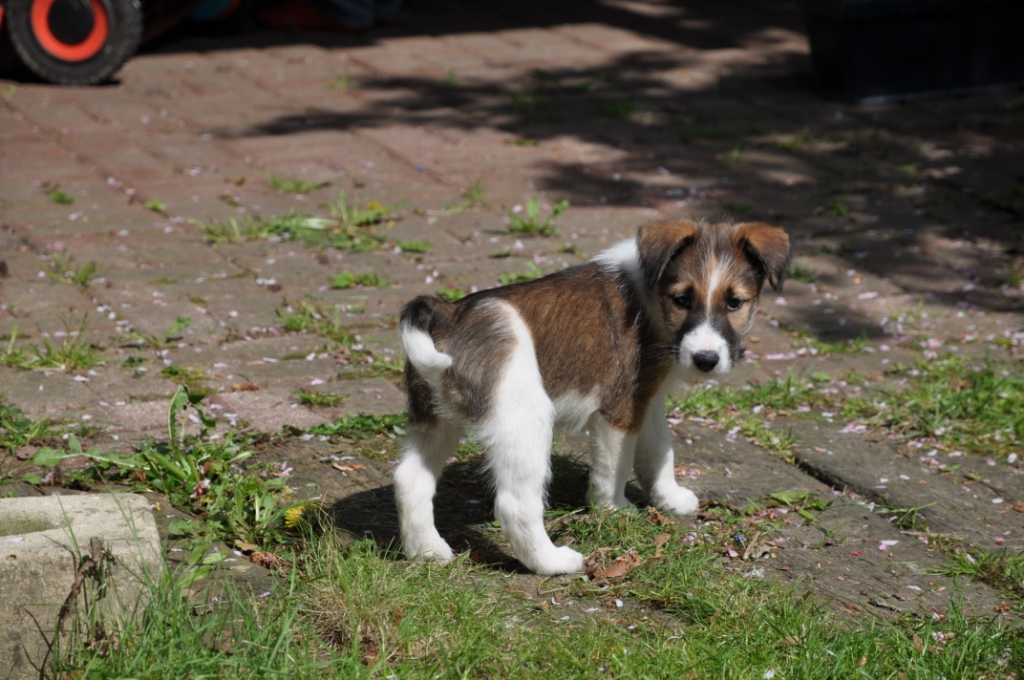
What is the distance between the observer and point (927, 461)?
5.21 m

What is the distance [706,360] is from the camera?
156 inches

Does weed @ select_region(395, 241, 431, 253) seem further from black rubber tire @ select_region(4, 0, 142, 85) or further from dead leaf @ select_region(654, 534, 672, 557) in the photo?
black rubber tire @ select_region(4, 0, 142, 85)

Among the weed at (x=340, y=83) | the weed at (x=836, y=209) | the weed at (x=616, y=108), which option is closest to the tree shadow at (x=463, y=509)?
the weed at (x=836, y=209)

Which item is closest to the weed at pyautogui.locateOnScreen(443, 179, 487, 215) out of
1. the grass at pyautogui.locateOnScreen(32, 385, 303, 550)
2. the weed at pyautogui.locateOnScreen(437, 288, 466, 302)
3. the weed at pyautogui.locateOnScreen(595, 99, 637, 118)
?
the weed at pyautogui.locateOnScreen(437, 288, 466, 302)

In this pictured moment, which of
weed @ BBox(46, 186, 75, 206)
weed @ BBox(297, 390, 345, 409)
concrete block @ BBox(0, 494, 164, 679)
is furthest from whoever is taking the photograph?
weed @ BBox(46, 186, 75, 206)

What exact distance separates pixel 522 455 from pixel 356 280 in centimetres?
329

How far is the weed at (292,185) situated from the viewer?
830cm

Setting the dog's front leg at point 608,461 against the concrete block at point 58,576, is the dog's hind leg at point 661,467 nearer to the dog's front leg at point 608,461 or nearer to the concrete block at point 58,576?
the dog's front leg at point 608,461

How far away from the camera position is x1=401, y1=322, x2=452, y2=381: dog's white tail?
3816 mm

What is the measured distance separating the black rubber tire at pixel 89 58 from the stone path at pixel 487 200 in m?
0.20

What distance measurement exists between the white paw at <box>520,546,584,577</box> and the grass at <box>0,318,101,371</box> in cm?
272

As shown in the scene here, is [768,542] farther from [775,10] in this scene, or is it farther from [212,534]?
[775,10]

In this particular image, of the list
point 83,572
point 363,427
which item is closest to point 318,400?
point 363,427

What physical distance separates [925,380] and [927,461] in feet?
2.92
